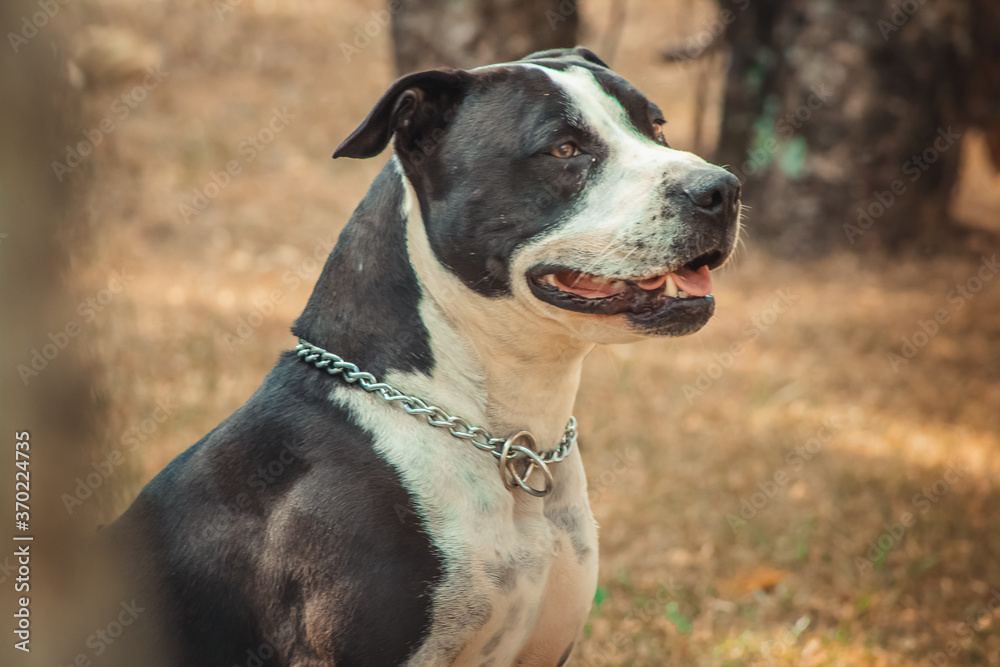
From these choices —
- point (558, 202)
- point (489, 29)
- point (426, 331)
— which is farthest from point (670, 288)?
point (489, 29)

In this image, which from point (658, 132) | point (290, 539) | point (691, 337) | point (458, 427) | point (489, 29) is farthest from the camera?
point (691, 337)

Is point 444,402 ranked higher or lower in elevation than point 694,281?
lower

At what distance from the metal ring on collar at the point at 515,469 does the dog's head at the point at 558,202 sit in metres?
0.29

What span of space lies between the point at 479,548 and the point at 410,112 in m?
1.00

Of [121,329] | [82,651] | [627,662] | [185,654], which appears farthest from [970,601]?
[121,329]

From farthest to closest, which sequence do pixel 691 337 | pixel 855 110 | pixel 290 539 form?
pixel 855 110
pixel 691 337
pixel 290 539

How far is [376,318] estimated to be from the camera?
6.77 feet

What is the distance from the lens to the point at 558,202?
2.06 m

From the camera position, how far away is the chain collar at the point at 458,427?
78.8 inches

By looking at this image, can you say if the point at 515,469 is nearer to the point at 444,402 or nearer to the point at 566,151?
the point at 444,402

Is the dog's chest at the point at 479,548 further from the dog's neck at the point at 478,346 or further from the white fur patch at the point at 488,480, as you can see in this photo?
the dog's neck at the point at 478,346

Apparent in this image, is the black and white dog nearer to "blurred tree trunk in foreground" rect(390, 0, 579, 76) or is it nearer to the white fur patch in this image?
the white fur patch

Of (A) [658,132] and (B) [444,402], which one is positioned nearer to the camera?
(B) [444,402]

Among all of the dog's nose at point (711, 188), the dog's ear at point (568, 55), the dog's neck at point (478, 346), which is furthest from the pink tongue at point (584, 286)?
the dog's ear at point (568, 55)
